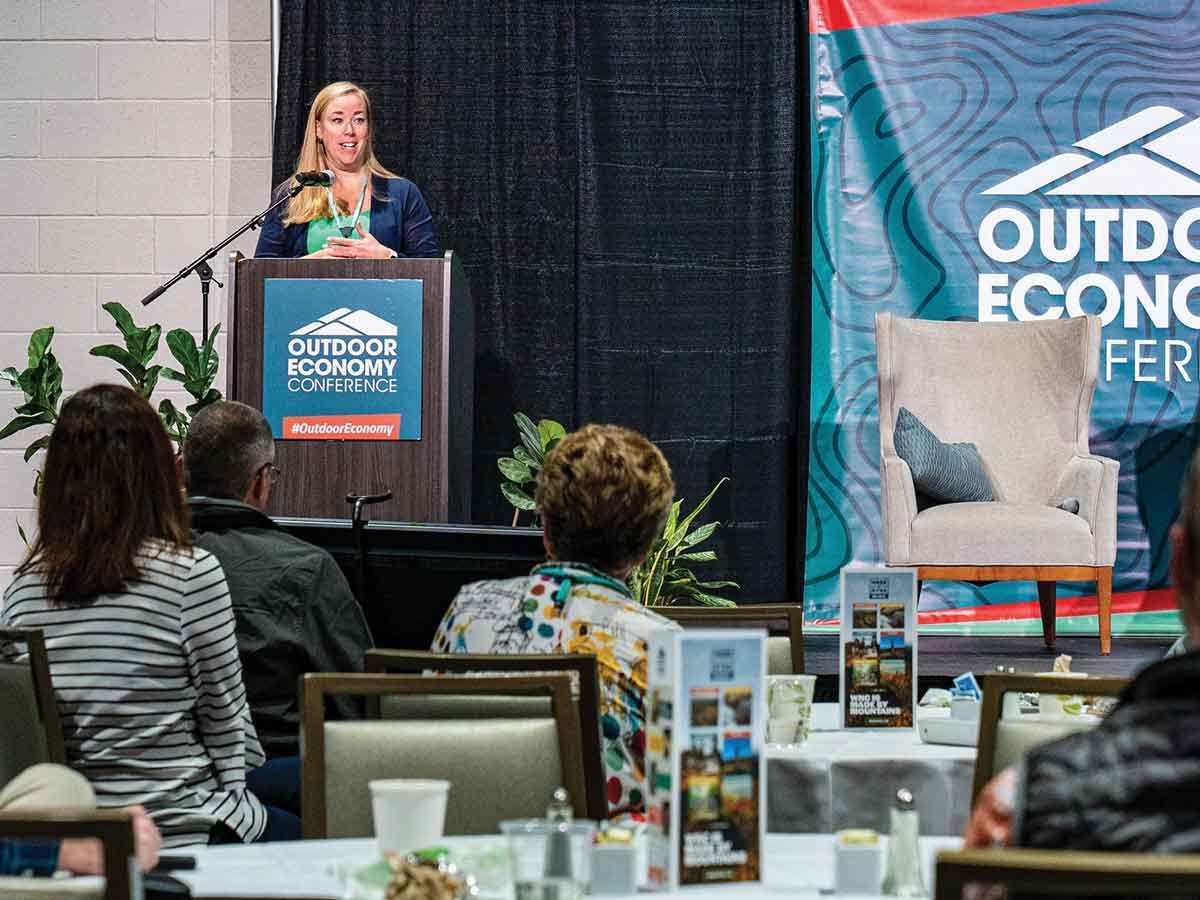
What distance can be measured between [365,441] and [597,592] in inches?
112

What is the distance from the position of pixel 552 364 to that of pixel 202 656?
13.8ft

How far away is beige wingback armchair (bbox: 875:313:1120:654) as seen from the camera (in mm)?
5043

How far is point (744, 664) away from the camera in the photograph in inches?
49.4

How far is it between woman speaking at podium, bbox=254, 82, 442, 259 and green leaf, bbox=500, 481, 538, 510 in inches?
33.9

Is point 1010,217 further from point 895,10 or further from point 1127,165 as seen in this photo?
point 895,10

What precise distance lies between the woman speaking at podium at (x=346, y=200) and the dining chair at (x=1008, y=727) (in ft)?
12.6

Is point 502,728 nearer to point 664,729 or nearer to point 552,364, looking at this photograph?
point 664,729

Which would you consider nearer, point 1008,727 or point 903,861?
point 903,861

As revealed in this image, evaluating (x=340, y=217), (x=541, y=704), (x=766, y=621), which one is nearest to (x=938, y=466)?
(x=340, y=217)

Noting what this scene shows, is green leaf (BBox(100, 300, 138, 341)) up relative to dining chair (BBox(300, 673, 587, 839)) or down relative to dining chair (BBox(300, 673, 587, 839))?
up

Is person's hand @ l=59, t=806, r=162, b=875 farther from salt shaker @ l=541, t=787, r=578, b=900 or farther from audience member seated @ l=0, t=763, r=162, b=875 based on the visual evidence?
salt shaker @ l=541, t=787, r=578, b=900

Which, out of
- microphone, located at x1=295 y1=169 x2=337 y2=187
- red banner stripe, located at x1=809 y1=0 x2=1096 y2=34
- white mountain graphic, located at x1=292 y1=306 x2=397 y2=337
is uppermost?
red banner stripe, located at x1=809 y1=0 x2=1096 y2=34

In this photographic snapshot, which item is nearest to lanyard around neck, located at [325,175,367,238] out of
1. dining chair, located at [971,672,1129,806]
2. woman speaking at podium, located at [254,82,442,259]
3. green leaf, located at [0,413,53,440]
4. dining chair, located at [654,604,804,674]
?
woman speaking at podium, located at [254,82,442,259]

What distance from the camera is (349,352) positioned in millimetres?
4621
